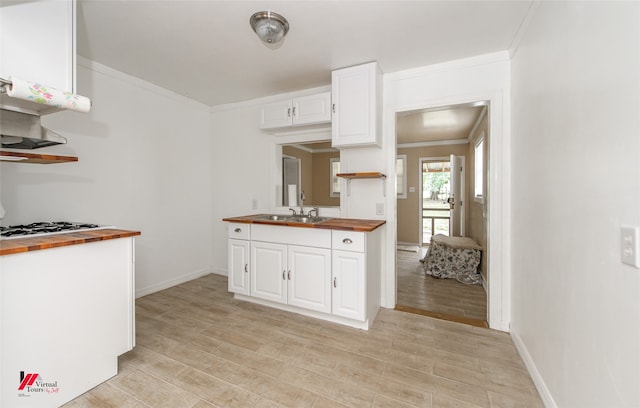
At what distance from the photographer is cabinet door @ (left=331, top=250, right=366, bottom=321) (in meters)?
2.22

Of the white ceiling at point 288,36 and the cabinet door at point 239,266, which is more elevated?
the white ceiling at point 288,36

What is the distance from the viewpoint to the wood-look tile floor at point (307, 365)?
1501 millimetres

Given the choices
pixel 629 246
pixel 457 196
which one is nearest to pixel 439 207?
pixel 457 196

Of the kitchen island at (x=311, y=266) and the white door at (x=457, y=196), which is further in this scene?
the white door at (x=457, y=196)

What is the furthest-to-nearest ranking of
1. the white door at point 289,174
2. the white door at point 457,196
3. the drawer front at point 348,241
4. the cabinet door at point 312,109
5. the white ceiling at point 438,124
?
the white door at point 457,196 < the white ceiling at point 438,124 < the white door at point 289,174 < the cabinet door at point 312,109 < the drawer front at point 348,241

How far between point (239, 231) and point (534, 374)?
2.63 meters

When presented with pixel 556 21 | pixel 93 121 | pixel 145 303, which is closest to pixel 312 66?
pixel 556 21

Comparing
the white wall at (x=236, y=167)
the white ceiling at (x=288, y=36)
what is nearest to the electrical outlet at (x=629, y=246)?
the white ceiling at (x=288, y=36)

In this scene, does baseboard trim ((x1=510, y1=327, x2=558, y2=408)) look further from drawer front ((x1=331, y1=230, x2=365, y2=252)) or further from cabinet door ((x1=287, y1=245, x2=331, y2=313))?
cabinet door ((x1=287, y1=245, x2=331, y2=313))

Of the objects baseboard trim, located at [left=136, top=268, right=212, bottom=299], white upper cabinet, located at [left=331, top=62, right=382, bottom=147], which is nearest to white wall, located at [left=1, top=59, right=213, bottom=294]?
baseboard trim, located at [left=136, top=268, right=212, bottom=299]

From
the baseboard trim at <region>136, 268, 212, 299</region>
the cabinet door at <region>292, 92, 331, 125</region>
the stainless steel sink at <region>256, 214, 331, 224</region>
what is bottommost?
the baseboard trim at <region>136, 268, 212, 299</region>

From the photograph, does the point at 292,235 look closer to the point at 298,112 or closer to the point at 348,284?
the point at 348,284

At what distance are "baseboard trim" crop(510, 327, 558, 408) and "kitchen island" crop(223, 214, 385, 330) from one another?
111 cm

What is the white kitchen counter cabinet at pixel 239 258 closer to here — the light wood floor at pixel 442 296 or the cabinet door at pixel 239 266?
the cabinet door at pixel 239 266
